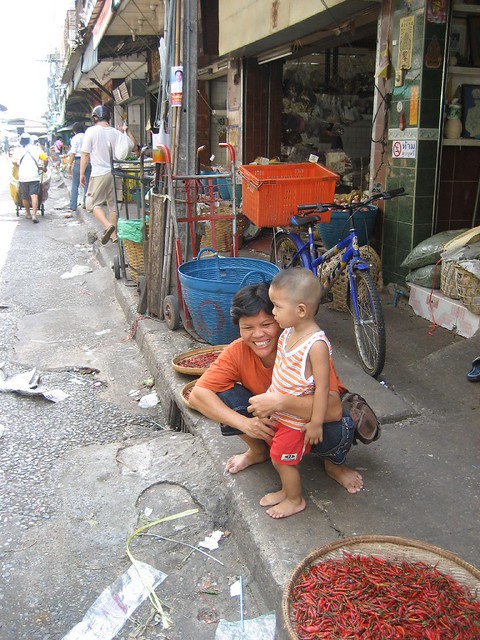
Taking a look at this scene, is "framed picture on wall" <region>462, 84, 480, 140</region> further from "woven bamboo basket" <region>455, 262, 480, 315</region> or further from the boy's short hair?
the boy's short hair

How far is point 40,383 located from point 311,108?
7.41 meters

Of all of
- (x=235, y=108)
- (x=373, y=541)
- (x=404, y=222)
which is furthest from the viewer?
(x=235, y=108)

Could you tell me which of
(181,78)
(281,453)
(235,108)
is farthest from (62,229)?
(281,453)

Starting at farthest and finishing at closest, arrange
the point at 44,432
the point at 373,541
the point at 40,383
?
the point at 40,383 → the point at 44,432 → the point at 373,541

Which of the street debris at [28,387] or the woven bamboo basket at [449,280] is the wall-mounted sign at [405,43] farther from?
the street debris at [28,387]

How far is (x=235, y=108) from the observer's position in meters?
10.5

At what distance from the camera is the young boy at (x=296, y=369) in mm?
2697

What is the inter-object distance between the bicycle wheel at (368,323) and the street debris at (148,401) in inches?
66.4

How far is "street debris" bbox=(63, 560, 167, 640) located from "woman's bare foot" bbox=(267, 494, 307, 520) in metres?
0.57

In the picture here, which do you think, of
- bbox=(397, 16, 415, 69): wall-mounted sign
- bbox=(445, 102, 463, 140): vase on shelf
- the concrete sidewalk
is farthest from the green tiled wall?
the concrete sidewalk

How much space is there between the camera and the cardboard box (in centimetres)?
508

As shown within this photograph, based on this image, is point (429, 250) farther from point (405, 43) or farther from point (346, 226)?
point (405, 43)

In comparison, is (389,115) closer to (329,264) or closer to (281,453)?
(329,264)

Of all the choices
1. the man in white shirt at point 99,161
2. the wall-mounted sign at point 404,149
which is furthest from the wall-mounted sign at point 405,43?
the man in white shirt at point 99,161
